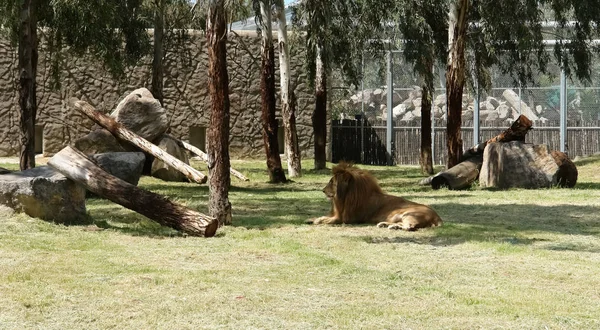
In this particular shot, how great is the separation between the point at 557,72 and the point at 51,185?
24666mm

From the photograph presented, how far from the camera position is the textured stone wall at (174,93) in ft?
99.4

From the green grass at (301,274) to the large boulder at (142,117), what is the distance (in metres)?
6.29

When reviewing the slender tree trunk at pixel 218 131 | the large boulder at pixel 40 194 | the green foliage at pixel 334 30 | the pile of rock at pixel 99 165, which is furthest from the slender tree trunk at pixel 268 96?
the large boulder at pixel 40 194

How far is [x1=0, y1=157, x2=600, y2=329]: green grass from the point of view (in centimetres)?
737

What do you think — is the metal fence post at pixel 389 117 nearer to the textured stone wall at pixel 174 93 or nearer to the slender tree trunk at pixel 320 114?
the textured stone wall at pixel 174 93

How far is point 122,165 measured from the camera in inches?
679

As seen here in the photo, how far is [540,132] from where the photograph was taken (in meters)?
32.0

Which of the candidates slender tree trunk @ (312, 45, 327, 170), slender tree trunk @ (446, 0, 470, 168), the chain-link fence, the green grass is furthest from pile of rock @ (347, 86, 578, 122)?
the green grass

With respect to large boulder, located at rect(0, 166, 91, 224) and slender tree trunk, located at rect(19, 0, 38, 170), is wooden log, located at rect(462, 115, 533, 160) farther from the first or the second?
large boulder, located at rect(0, 166, 91, 224)

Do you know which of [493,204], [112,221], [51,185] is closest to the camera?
[51,185]

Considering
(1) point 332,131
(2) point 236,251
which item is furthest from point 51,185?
(1) point 332,131

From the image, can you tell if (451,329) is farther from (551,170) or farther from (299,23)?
(299,23)

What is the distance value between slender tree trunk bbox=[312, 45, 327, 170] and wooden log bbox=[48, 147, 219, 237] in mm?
13599

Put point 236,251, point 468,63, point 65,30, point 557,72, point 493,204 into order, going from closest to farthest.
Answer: point 236,251 < point 493,204 < point 65,30 < point 468,63 < point 557,72
